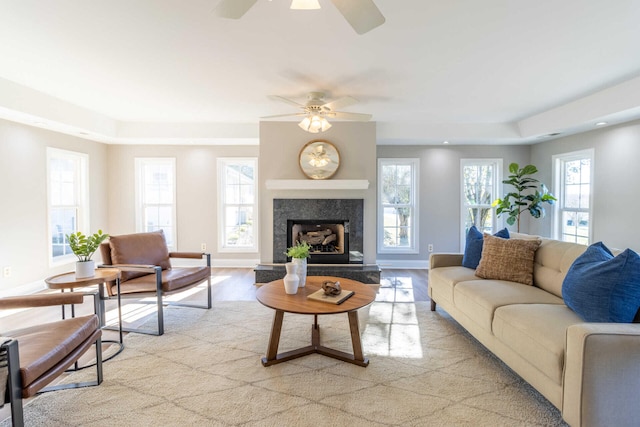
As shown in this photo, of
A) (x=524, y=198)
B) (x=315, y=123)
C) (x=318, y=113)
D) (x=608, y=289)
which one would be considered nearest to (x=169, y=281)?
(x=315, y=123)

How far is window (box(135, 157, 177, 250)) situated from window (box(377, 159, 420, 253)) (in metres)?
3.78

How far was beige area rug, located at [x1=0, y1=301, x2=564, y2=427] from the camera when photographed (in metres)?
1.81

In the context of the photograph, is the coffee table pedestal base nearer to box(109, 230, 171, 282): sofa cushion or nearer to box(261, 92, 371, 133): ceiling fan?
box(109, 230, 171, 282): sofa cushion


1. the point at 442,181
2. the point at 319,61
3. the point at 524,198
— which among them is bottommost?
the point at 524,198

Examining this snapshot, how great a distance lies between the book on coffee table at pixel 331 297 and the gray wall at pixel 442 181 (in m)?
3.64

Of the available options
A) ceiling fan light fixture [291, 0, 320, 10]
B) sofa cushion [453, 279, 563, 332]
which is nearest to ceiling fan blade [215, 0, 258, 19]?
ceiling fan light fixture [291, 0, 320, 10]

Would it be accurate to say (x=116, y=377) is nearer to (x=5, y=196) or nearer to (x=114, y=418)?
(x=114, y=418)

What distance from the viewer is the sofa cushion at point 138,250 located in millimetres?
3184

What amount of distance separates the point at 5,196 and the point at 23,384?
3.62 m

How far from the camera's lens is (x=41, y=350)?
5.48 feet

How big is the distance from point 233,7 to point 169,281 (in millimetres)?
2406

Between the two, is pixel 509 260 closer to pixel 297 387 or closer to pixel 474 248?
pixel 474 248

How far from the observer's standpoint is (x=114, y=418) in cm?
180

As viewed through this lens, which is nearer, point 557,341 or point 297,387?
point 557,341
